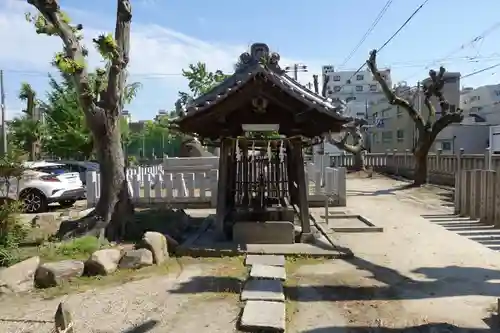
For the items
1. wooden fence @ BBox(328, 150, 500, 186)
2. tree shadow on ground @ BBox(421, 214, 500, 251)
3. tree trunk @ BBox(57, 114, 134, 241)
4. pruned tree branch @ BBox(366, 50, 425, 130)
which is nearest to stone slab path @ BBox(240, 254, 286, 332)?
tree trunk @ BBox(57, 114, 134, 241)

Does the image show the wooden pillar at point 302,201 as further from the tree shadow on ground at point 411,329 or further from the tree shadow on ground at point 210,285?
the tree shadow on ground at point 411,329

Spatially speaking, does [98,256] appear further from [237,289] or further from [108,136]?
[108,136]

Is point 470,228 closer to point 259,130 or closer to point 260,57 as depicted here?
point 259,130

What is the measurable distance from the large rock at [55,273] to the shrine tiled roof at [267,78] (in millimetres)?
3288

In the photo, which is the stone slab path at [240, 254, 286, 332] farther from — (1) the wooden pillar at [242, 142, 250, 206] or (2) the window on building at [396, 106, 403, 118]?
(2) the window on building at [396, 106, 403, 118]

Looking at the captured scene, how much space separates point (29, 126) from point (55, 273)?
25357 millimetres

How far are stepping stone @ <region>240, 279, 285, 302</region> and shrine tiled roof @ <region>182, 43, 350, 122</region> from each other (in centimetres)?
339

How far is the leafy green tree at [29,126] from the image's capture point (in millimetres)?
28609

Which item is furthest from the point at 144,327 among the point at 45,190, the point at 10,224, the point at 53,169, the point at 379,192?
the point at 379,192

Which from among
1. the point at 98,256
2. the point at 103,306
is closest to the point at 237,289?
the point at 103,306

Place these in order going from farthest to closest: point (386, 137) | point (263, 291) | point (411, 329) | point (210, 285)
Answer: point (386, 137) → point (210, 285) → point (263, 291) → point (411, 329)

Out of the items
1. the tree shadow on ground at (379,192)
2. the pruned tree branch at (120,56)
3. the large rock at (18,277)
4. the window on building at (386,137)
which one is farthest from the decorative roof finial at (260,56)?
the window on building at (386,137)

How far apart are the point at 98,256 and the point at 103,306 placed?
147cm

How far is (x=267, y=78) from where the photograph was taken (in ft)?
25.9
